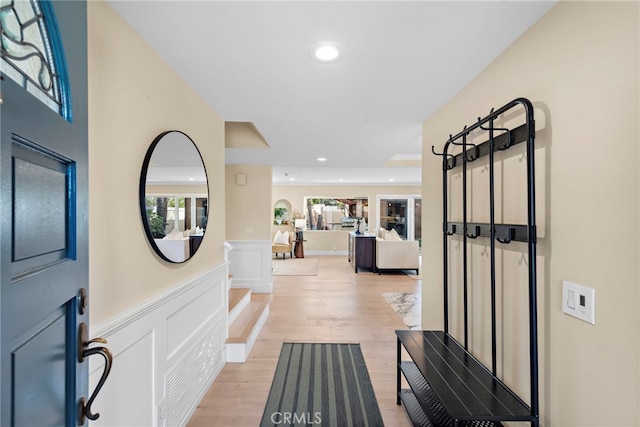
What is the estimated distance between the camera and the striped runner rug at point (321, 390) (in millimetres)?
2016

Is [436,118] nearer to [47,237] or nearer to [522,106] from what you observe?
[522,106]

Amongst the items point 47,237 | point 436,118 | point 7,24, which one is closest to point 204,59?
point 7,24

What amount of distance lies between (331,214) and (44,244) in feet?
30.5

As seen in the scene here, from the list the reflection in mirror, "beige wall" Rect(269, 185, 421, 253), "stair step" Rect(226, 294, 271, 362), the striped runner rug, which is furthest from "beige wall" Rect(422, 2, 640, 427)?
the reflection in mirror

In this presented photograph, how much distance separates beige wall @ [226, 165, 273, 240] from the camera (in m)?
4.87

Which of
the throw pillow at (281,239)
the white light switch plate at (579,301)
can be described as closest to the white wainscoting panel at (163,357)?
the white light switch plate at (579,301)

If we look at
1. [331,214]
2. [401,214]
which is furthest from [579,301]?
[331,214]

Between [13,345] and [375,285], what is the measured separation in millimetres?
5482

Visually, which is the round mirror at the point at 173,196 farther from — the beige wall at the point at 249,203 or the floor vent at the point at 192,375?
the beige wall at the point at 249,203

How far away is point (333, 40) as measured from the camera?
1416 millimetres

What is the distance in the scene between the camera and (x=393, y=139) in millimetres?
3258

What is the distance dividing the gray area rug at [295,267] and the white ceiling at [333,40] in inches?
180

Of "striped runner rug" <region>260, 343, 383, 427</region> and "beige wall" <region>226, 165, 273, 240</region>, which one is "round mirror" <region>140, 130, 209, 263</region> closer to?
"striped runner rug" <region>260, 343, 383, 427</region>

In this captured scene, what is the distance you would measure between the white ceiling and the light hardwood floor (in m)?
2.20
